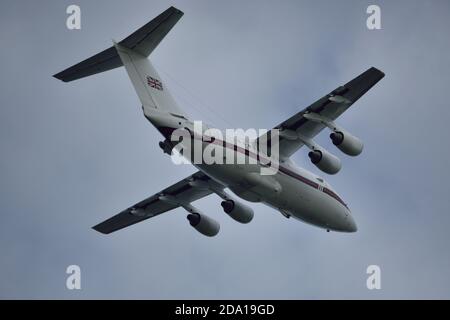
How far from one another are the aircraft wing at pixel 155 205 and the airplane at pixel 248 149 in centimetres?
3

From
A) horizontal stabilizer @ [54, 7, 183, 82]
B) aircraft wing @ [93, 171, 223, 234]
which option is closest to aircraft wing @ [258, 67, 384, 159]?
aircraft wing @ [93, 171, 223, 234]

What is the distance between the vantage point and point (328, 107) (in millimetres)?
23578

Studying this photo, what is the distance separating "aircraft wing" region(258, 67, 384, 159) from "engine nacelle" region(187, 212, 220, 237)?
348cm

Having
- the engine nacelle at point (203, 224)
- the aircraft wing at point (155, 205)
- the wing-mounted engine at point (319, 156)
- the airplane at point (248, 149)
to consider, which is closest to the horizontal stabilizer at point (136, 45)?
the airplane at point (248, 149)

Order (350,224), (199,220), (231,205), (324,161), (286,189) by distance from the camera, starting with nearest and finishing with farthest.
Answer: (324,161) → (286,189) → (231,205) → (199,220) → (350,224)

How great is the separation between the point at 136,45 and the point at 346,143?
6.36 m

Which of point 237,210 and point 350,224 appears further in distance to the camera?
point 350,224

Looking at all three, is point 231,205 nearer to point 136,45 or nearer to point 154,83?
point 154,83

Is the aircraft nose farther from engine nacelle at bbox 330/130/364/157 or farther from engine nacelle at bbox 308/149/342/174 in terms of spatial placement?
engine nacelle at bbox 330/130/364/157

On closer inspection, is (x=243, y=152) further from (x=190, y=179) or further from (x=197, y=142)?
(x=190, y=179)

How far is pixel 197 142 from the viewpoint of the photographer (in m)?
22.5

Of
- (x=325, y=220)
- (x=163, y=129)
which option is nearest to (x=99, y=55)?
(x=163, y=129)

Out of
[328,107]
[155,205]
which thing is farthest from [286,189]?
[155,205]

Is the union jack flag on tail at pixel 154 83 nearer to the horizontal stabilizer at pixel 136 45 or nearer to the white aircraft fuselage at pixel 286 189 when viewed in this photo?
the horizontal stabilizer at pixel 136 45
